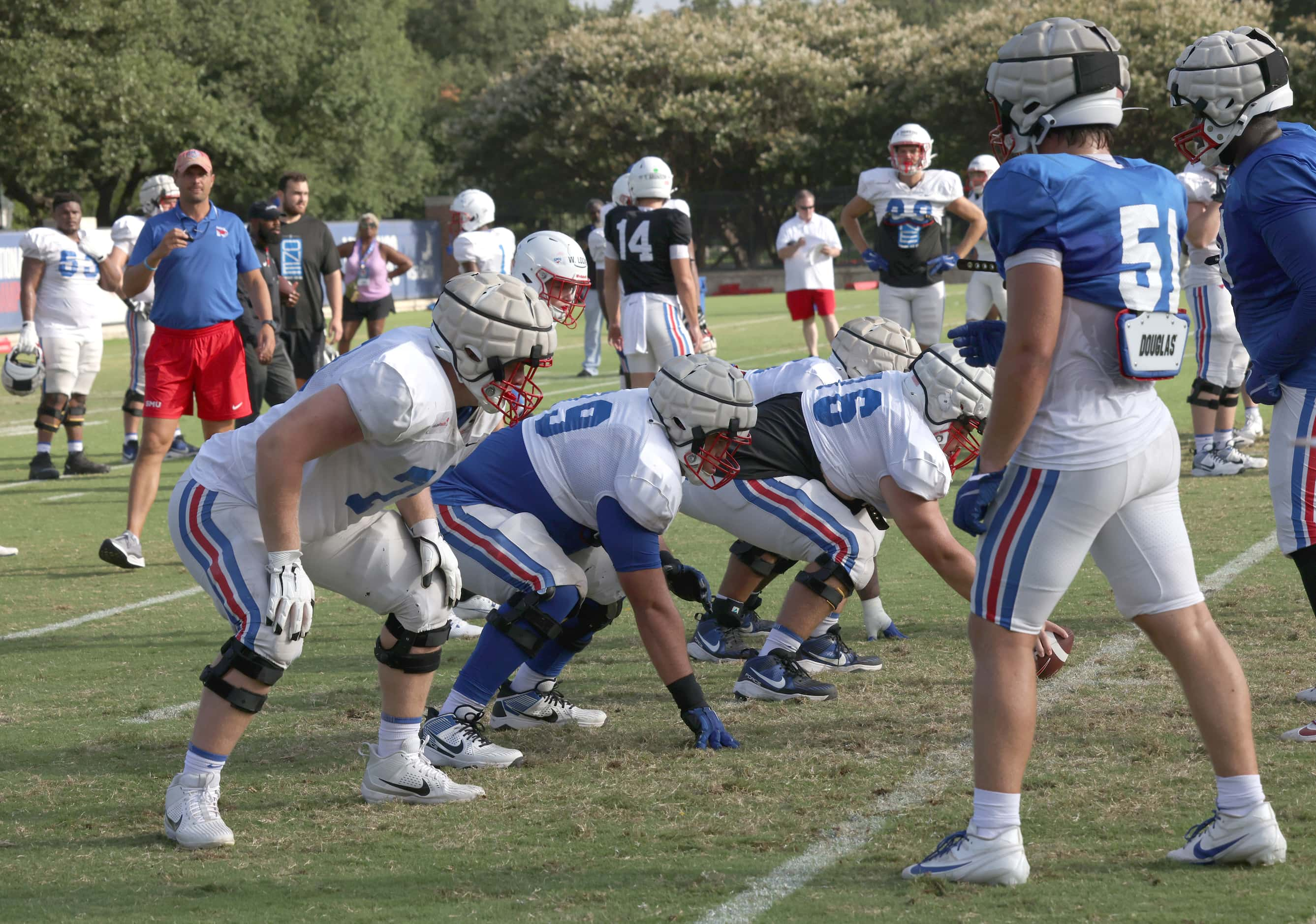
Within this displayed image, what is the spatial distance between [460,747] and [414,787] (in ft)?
1.33

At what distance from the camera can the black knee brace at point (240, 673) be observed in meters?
4.00

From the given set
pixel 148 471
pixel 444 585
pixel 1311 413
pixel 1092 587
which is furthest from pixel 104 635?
pixel 1311 413

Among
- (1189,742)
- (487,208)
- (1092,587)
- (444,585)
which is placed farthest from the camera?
(487,208)

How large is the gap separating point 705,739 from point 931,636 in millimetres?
1756

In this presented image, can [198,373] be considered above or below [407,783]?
above

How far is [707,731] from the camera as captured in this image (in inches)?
191

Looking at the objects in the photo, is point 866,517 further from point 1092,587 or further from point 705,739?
point 1092,587

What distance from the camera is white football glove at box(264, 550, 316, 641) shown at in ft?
12.7

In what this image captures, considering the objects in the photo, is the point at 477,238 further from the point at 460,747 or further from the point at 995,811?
the point at 995,811

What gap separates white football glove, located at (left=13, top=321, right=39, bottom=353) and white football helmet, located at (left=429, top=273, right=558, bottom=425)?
7.08 metres

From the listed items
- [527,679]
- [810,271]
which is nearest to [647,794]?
[527,679]

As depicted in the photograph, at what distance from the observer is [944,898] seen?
11.4ft

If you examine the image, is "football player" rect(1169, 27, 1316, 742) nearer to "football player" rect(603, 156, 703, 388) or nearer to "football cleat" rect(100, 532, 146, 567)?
"football cleat" rect(100, 532, 146, 567)

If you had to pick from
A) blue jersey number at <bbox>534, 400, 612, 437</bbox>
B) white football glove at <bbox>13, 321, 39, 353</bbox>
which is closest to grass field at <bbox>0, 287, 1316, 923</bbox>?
blue jersey number at <bbox>534, 400, 612, 437</bbox>
